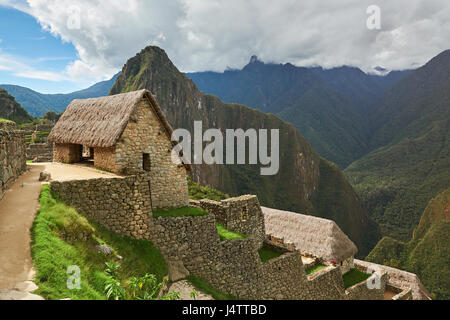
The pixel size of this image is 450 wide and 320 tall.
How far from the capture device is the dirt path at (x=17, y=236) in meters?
4.54

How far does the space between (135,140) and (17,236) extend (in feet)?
15.1

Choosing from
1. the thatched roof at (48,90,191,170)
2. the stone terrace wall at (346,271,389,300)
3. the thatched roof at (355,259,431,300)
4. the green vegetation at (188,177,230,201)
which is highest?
the thatched roof at (48,90,191,170)

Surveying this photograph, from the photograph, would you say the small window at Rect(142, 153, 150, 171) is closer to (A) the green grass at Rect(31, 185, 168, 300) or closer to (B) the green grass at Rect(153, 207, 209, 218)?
(B) the green grass at Rect(153, 207, 209, 218)

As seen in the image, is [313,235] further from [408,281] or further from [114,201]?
[114,201]

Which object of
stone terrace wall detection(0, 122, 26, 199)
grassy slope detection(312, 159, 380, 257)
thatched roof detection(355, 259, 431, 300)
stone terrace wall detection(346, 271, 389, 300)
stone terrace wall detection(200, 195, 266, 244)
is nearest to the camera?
stone terrace wall detection(0, 122, 26, 199)

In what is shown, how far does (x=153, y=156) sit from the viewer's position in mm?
10070

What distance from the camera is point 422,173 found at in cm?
13725

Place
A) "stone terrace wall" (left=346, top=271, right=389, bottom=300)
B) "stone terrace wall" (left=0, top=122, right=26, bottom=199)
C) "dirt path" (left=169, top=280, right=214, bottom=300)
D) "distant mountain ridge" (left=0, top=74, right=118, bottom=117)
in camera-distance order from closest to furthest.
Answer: "stone terrace wall" (left=0, top=122, right=26, bottom=199) < "dirt path" (left=169, top=280, right=214, bottom=300) < "stone terrace wall" (left=346, top=271, right=389, bottom=300) < "distant mountain ridge" (left=0, top=74, right=118, bottom=117)

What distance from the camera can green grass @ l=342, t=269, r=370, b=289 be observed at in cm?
1790

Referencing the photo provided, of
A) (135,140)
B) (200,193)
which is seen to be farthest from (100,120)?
(200,193)

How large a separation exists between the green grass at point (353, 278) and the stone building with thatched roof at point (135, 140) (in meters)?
13.1

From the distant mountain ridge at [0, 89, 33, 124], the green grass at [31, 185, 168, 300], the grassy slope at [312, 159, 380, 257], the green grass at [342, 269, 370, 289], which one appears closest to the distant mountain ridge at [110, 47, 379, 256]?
the grassy slope at [312, 159, 380, 257]

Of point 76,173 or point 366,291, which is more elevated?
point 76,173

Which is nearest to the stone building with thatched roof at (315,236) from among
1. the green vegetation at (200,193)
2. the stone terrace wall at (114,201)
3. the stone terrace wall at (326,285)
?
the stone terrace wall at (326,285)
